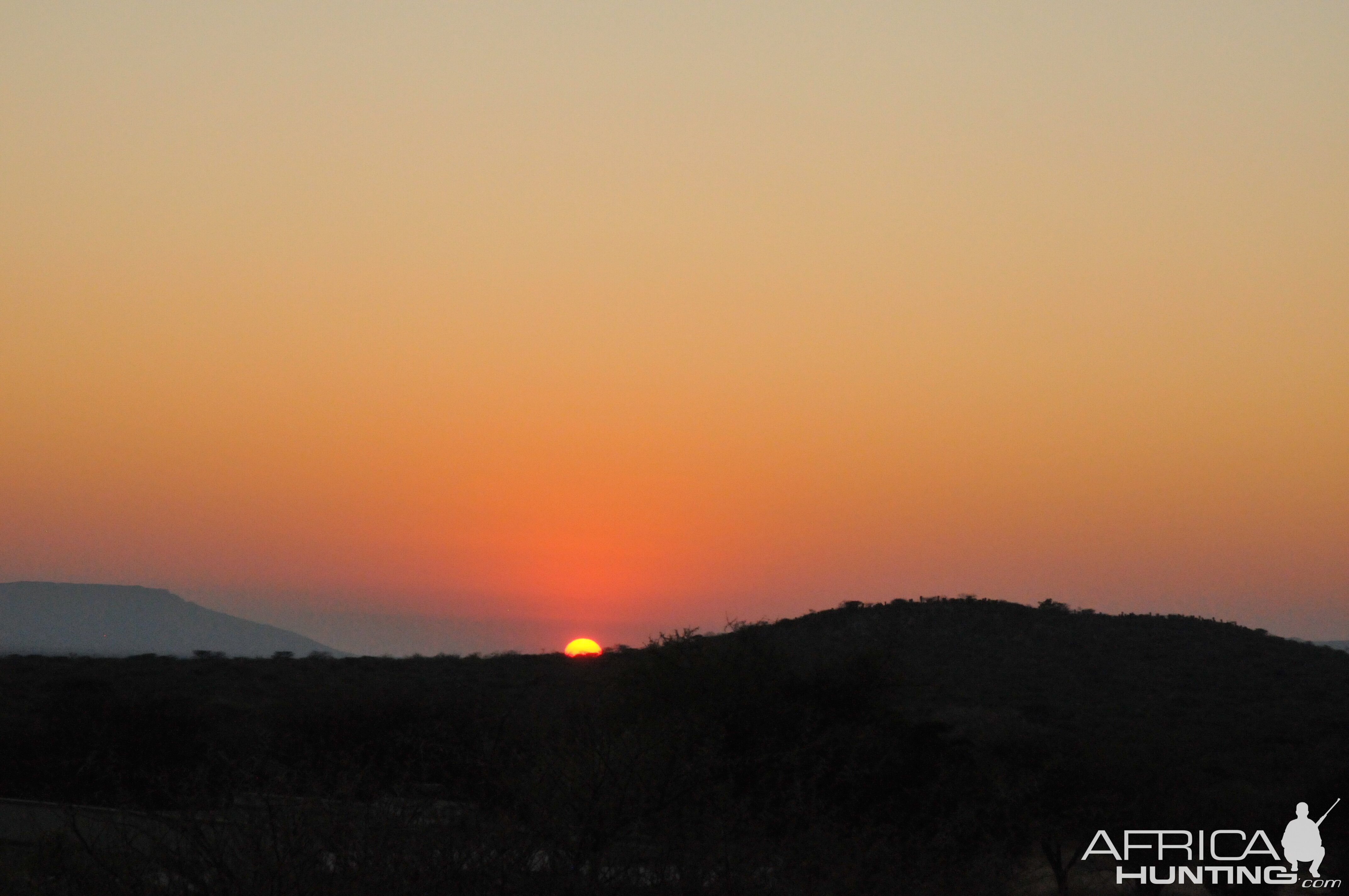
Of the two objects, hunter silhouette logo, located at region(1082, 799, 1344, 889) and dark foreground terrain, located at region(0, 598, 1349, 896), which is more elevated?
dark foreground terrain, located at region(0, 598, 1349, 896)

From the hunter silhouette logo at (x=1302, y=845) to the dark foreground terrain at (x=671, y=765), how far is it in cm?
35

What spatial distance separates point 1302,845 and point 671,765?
11871mm

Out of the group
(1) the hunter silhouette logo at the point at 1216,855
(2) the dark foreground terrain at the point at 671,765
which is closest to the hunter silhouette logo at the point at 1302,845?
(1) the hunter silhouette logo at the point at 1216,855

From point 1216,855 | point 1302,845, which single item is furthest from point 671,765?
point 1302,845

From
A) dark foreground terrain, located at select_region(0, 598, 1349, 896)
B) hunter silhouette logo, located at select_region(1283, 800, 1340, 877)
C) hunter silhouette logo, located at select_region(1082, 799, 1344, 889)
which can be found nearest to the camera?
dark foreground terrain, located at select_region(0, 598, 1349, 896)

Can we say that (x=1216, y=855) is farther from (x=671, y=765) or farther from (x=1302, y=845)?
(x=671, y=765)

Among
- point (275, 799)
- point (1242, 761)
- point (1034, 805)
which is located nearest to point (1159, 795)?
point (1034, 805)

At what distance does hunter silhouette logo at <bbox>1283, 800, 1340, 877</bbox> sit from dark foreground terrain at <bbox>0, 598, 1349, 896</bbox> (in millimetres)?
348

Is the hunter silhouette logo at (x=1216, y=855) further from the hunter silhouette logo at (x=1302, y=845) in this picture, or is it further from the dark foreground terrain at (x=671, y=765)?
the dark foreground terrain at (x=671, y=765)

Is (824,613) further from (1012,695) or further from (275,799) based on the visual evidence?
(275,799)

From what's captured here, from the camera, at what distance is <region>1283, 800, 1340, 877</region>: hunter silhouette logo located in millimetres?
17031

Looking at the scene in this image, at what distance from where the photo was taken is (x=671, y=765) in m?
11.7

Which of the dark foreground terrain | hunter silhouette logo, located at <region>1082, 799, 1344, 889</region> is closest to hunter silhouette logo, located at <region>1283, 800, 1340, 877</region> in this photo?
hunter silhouette logo, located at <region>1082, 799, 1344, 889</region>

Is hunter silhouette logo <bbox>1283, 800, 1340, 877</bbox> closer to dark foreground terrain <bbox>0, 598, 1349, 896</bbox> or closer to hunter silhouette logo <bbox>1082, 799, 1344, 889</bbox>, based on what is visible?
hunter silhouette logo <bbox>1082, 799, 1344, 889</bbox>
